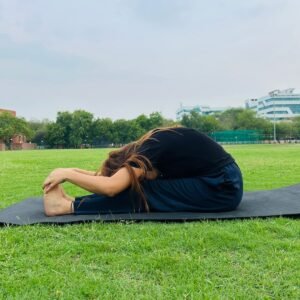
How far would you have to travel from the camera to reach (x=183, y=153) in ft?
11.8

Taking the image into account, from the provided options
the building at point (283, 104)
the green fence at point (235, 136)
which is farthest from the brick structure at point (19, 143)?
the building at point (283, 104)

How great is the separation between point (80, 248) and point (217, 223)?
4.09 ft

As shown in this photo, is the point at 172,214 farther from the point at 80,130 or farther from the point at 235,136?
the point at 80,130

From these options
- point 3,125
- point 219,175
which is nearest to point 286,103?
point 3,125

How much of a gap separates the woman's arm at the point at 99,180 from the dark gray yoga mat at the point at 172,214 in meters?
0.26

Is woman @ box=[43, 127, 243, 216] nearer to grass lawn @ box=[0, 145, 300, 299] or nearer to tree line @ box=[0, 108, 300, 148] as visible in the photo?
grass lawn @ box=[0, 145, 300, 299]

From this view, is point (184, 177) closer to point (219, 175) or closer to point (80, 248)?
point (219, 175)

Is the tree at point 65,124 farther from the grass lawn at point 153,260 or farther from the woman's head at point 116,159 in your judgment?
the grass lawn at point 153,260

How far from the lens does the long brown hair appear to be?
11.2 ft

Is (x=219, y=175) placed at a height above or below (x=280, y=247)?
above

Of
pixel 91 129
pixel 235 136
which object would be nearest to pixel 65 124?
pixel 91 129

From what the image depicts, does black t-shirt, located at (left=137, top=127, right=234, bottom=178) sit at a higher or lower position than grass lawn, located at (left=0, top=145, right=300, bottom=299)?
higher

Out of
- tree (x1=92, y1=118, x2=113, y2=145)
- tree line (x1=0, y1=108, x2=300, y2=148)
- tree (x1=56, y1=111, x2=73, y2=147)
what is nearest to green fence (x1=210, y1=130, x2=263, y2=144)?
tree line (x1=0, y1=108, x2=300, y2=148)

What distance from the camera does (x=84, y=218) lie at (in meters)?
3.44
